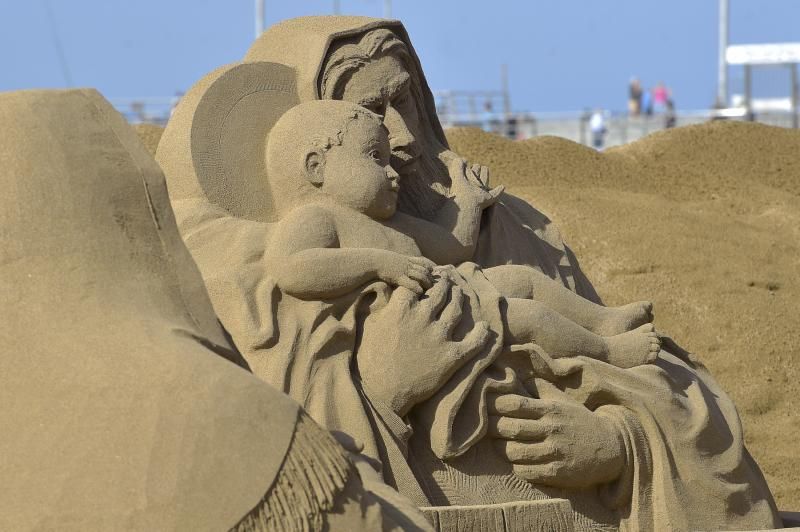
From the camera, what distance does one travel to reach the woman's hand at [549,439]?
598 centimetres

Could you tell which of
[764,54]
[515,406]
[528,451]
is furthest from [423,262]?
[764,54]

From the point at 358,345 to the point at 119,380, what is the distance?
242cm

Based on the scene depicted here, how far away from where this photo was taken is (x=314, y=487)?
347 cm

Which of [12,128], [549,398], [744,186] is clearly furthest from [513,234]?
[744,186]

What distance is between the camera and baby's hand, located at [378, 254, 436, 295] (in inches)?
232

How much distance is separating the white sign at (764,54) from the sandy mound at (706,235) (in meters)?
4.72

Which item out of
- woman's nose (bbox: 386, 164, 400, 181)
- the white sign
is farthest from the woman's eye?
the white sign

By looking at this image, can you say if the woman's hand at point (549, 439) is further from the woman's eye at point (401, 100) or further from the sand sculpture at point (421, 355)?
the woman's eye at point (401, 100)

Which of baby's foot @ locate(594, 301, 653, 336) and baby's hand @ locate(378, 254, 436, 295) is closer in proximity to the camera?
baby's hand @ locate(378, 254, 436, 295)

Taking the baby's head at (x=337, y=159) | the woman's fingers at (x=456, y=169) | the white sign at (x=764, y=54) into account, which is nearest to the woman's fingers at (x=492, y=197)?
the woman's fingers at (x=456, y=169)

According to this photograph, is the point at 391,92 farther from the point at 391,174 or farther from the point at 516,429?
the point at 516,429

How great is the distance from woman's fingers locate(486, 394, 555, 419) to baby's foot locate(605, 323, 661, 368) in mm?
447

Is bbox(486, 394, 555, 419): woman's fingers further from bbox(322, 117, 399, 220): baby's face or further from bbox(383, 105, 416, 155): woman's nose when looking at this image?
bbox(383, 105, 416, 155): woman's nose

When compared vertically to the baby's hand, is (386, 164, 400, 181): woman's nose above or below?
above
